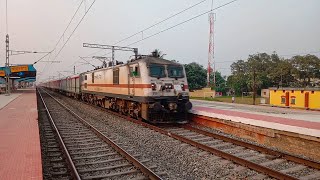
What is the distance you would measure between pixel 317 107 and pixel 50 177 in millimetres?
24430

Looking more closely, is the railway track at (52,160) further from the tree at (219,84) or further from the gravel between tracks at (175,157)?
the tree at (219,84)

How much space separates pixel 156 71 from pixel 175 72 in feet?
3.70

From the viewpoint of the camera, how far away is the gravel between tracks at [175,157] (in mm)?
7688

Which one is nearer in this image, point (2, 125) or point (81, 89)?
point (2, 125)

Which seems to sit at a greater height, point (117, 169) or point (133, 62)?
point (133, 62)

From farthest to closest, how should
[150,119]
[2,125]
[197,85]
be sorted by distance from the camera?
[197,85] < [150,119] < [2,125]

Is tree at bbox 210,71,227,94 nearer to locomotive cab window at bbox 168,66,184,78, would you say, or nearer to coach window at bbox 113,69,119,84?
coach window at bbox 113,69,119,84

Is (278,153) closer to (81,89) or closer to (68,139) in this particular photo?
(68,139)

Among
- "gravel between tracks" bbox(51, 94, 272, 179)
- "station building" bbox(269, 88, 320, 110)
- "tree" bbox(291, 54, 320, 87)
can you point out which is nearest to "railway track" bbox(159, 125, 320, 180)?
"gravel between tracks" bbox(51, 94, 272, 179)

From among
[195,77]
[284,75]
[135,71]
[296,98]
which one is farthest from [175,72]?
[284,75]

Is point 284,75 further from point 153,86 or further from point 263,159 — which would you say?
point 263,159

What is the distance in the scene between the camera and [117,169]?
802 centimetres

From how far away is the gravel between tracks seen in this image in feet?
25.2

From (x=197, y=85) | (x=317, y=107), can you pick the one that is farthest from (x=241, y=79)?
(x=317, y=107)
